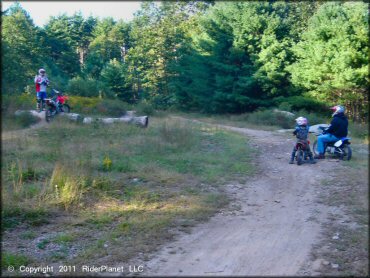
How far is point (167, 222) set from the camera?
6.76m

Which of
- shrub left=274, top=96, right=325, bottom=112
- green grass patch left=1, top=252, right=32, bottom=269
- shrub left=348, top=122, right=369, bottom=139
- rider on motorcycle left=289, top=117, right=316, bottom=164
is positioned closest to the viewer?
green grass patch left=1, top=252, right=32, bottom=269

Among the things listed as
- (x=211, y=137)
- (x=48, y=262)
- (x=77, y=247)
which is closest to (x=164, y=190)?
(x=77, y=247)

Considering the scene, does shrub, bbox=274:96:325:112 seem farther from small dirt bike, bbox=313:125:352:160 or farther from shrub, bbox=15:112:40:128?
shrub, bbox=15:112:40:128

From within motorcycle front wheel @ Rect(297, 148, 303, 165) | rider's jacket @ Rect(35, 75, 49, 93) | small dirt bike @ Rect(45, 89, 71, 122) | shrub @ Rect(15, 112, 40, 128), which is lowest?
motorcycle front wheel @ Rect(297, 148, 303, 165)

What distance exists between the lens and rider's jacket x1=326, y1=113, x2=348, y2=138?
1209 cm

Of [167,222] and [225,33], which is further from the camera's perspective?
[225,33]

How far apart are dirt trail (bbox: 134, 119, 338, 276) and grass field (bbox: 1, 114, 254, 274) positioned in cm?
37

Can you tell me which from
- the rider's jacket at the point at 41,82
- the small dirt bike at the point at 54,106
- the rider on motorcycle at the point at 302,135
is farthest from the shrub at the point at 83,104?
the rider on motorcycle at the point at 302,135

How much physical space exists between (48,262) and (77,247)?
0.52 metres

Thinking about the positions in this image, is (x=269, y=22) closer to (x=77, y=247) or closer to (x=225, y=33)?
(x=225, y=33)

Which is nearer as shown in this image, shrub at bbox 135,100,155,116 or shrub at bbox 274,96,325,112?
shrub at bbox 135,100,155,116

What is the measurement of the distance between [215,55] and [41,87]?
20056mm

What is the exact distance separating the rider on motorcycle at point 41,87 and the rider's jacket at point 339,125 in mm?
10002

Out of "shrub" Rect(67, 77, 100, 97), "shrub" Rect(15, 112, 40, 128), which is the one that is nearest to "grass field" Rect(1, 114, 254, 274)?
"shrub" Rect(15, 112, 40, 128)
